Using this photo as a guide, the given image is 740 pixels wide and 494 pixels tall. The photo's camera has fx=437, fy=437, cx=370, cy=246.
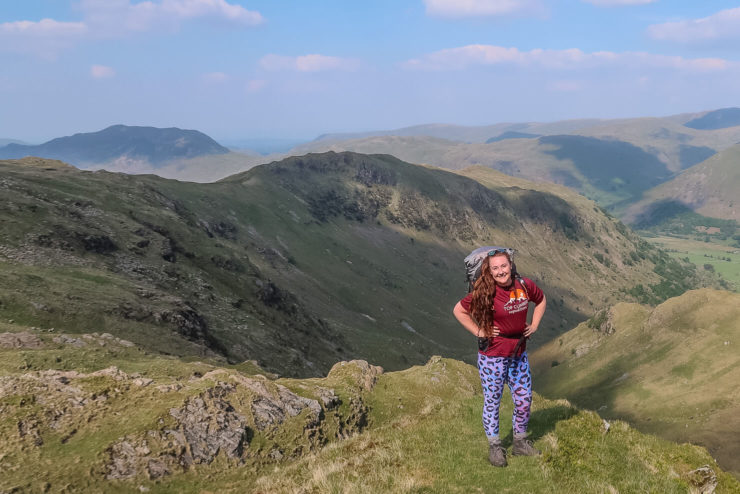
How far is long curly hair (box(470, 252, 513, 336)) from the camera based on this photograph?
10.9 meters

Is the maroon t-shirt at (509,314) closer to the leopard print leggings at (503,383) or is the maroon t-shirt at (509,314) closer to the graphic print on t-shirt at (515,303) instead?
the graphic print on t-shirt at (515,303)

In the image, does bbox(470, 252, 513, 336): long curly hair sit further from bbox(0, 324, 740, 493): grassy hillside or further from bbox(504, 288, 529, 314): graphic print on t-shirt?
bbox(0, 324, 740, 493): grassy hillside

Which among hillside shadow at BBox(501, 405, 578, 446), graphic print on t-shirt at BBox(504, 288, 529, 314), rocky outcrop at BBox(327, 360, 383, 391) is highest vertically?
graphic print on t-shirt at BBox(504, 288, 529, 314)

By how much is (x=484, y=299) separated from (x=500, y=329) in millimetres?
936

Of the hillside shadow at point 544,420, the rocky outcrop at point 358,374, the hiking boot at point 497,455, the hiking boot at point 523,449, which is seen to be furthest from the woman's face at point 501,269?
the rocky outcrop at point 358,374

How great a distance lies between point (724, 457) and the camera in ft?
150

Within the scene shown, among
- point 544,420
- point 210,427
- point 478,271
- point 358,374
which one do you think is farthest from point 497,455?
point 358,374

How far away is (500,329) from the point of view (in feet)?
36.6

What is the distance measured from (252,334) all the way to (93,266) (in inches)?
770

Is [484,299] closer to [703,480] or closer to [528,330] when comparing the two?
[528,330]

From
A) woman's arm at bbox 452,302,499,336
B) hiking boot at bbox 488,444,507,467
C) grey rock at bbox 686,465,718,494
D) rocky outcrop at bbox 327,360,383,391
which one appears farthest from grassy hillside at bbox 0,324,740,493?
woman's arm at bbox 452,302,499,336

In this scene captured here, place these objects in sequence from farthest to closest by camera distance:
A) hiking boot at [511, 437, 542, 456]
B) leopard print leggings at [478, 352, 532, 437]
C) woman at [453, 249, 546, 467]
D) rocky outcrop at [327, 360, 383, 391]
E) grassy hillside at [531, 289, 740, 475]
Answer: grassy hillside at [531, 289, 740, 475] < rocky outcrop at [327, 360, 383, 391] < hiking boot at [511, 437, 542, 456] < leopard print leggings at [478, 352, 532, 437] < woman at [453, 249, 546, 467]

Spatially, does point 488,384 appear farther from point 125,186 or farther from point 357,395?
point 125,186

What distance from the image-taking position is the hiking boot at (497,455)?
11.5m
